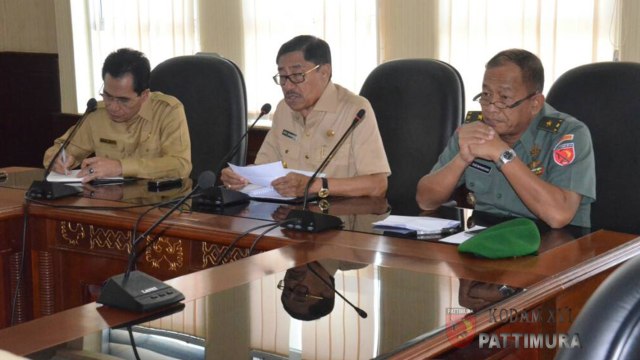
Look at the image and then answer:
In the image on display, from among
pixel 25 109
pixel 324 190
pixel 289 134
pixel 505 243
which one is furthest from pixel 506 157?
pixel 25 109

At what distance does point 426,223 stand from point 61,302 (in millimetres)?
1103

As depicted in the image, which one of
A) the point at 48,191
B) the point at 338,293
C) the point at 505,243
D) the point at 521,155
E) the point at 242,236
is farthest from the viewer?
the point at 48,191

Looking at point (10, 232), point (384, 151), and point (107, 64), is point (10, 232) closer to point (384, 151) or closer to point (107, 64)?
point (107, 64)

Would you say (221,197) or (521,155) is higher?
(521,155)

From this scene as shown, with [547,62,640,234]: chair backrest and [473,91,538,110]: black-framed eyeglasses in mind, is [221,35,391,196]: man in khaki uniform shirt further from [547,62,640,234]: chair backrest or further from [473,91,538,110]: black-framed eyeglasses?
[547,62,640,234]: chair backrest

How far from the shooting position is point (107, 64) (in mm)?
3219

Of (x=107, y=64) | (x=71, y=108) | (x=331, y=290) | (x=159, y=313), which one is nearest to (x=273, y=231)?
(x=331, y=290)

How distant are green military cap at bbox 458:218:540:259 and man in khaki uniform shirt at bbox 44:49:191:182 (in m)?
1.56

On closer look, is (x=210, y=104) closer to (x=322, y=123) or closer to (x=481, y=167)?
(x=322, y=123)

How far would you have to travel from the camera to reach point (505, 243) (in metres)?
1.83

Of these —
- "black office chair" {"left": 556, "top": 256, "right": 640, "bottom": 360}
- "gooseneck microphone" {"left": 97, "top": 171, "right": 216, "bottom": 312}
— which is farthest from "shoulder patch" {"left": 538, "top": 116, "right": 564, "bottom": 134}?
"black office chair" {"left": 556, "top": 256, "right": 640, "bottom": 360}

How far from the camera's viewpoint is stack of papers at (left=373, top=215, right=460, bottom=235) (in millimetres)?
2092

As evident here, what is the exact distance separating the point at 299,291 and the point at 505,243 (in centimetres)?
50

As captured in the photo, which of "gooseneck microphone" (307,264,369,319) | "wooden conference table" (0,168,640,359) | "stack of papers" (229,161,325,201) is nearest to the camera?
"wooden conference table" (0,168,640,359)
